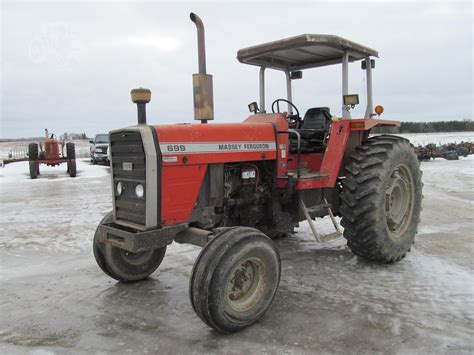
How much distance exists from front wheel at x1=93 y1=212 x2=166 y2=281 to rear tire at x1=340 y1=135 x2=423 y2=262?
2231mm

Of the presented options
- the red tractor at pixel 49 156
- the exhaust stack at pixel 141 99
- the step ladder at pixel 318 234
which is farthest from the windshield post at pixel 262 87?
the red tractor at pixel 49 156

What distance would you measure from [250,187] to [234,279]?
1.26 m

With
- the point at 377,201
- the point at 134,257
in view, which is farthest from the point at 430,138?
the point at 134,257

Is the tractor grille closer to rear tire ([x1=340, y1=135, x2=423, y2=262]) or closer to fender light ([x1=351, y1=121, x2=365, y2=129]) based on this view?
rear tire ([x1=340, y1=135, x2=423, y2=262])

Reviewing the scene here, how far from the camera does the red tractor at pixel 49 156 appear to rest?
587 inches

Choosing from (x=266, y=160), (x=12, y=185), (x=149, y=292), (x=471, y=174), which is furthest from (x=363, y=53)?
(x=12, y=185)

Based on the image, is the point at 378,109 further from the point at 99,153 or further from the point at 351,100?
the point at 99,153

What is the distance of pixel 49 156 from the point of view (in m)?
16.3

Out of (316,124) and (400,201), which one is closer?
(400,201)

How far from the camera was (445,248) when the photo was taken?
212 inches

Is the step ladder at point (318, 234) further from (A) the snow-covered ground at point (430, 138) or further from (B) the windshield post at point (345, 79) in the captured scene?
(A) the snow-covered ground at point (430, 138)

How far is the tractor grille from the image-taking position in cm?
354

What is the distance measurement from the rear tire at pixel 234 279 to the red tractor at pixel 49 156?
13478mm

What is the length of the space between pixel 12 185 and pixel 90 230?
309 inches
